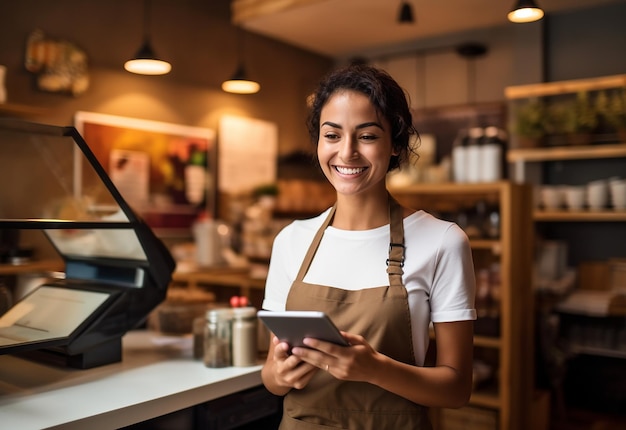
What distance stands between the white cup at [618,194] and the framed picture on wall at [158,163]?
9.73 feet

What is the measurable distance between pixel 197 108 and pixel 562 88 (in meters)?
2.77

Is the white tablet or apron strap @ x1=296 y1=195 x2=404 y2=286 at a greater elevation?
apron strap @ x1=296 y1=195 x2=404 y2=286

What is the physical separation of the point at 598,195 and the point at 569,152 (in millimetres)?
350

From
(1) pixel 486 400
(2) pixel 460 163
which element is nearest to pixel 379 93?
(2) pixel 460 163

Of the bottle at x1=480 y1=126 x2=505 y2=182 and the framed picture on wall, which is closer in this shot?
the bottle at x1=480 y1=126 x2=505 y2=182

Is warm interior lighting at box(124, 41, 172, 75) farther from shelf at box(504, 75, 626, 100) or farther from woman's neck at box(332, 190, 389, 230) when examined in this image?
shelf at box(504, 75, 626, 100)

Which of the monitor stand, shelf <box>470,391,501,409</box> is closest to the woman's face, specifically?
the monitor stand

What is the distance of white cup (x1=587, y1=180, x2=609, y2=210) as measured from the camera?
4.17 metres

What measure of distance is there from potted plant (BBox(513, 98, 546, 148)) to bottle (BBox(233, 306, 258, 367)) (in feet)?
10.5

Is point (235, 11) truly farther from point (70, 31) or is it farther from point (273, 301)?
point (273, 301)

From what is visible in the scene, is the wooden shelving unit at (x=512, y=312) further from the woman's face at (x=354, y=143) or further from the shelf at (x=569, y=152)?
the woman's face at (x=354, y=143)

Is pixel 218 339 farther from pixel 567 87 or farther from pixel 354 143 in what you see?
pixel 567 87

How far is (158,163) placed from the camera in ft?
15.0

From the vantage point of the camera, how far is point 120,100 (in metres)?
4.37
